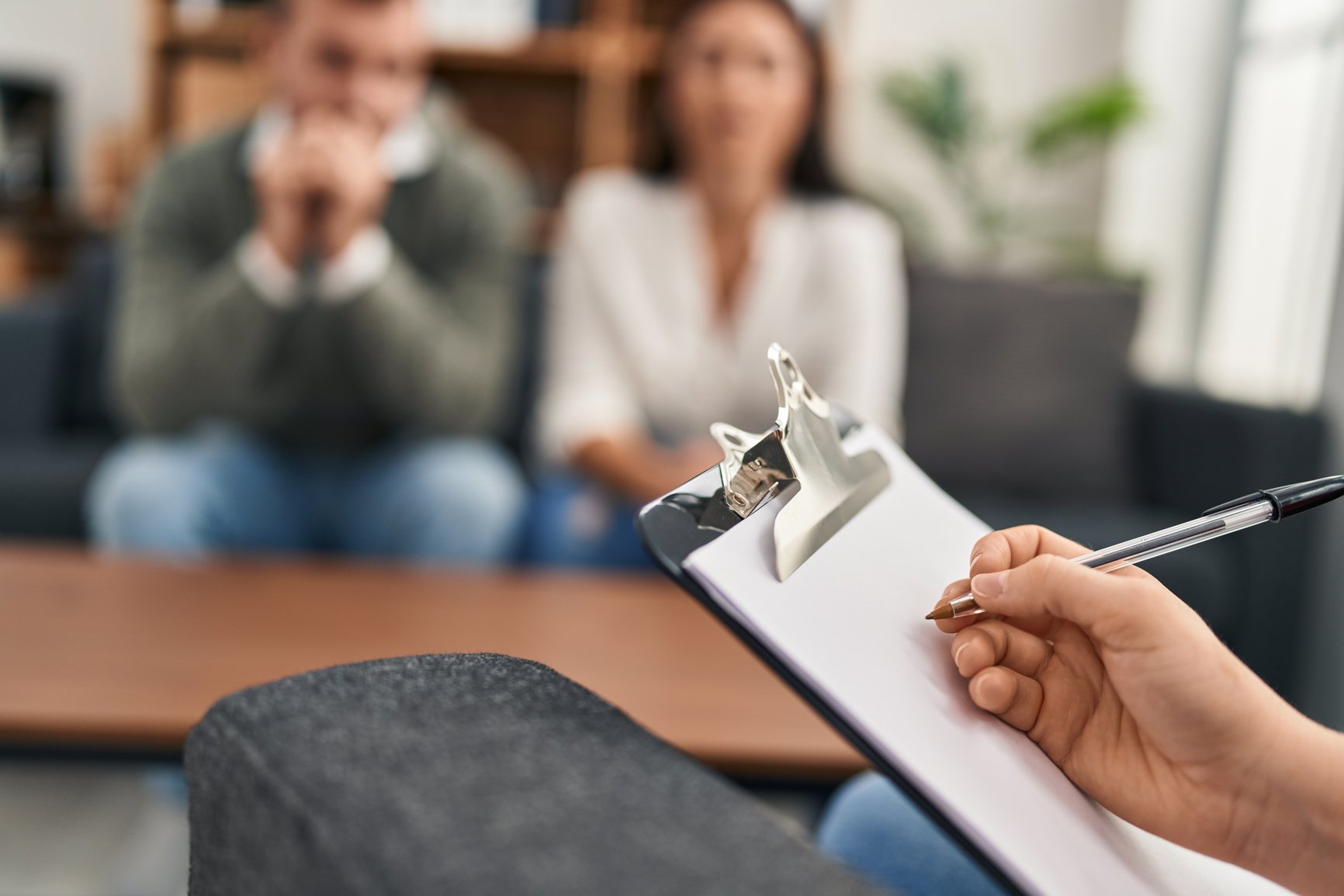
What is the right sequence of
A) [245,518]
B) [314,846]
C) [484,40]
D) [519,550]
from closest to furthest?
1. [314,846]
2. [245,518]
3. [519,550]
4. [484,40]

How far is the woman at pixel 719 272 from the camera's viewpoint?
1.56 meters

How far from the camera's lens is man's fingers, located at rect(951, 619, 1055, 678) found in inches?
13.2

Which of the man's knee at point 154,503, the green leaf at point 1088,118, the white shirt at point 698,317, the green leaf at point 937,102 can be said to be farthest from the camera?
the green leaf at point 937,102

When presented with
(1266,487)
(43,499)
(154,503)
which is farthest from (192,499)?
(1266,487)

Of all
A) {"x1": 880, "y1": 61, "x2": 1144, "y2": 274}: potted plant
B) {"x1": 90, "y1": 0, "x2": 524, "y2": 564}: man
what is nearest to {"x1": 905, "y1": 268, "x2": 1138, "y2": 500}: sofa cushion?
{"x1": 880, "y1": 61, "x2": 1144, "y2": 274}: potted plant

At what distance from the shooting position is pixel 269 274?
1466 millimetres

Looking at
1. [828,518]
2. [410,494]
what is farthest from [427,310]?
[828,518]

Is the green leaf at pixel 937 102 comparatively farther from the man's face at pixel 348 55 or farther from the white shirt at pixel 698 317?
the man's face at pixel 348 55

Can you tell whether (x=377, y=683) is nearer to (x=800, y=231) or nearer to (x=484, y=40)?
(x=800, y=231)

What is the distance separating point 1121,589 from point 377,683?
209 millimetres

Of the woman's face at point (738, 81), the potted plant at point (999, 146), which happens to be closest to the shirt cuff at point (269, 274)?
the woman's face at point (738, 81)

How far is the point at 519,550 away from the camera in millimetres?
1590

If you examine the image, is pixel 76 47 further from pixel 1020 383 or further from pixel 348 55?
pixel 1020 383

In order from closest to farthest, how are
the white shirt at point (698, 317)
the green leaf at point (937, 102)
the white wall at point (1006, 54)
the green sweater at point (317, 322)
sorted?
the green sweater at point (317, 322) < the white shirt at point (698, 317) < the green leaf at point (937, 102) < the white wall at point (1006, 54)
